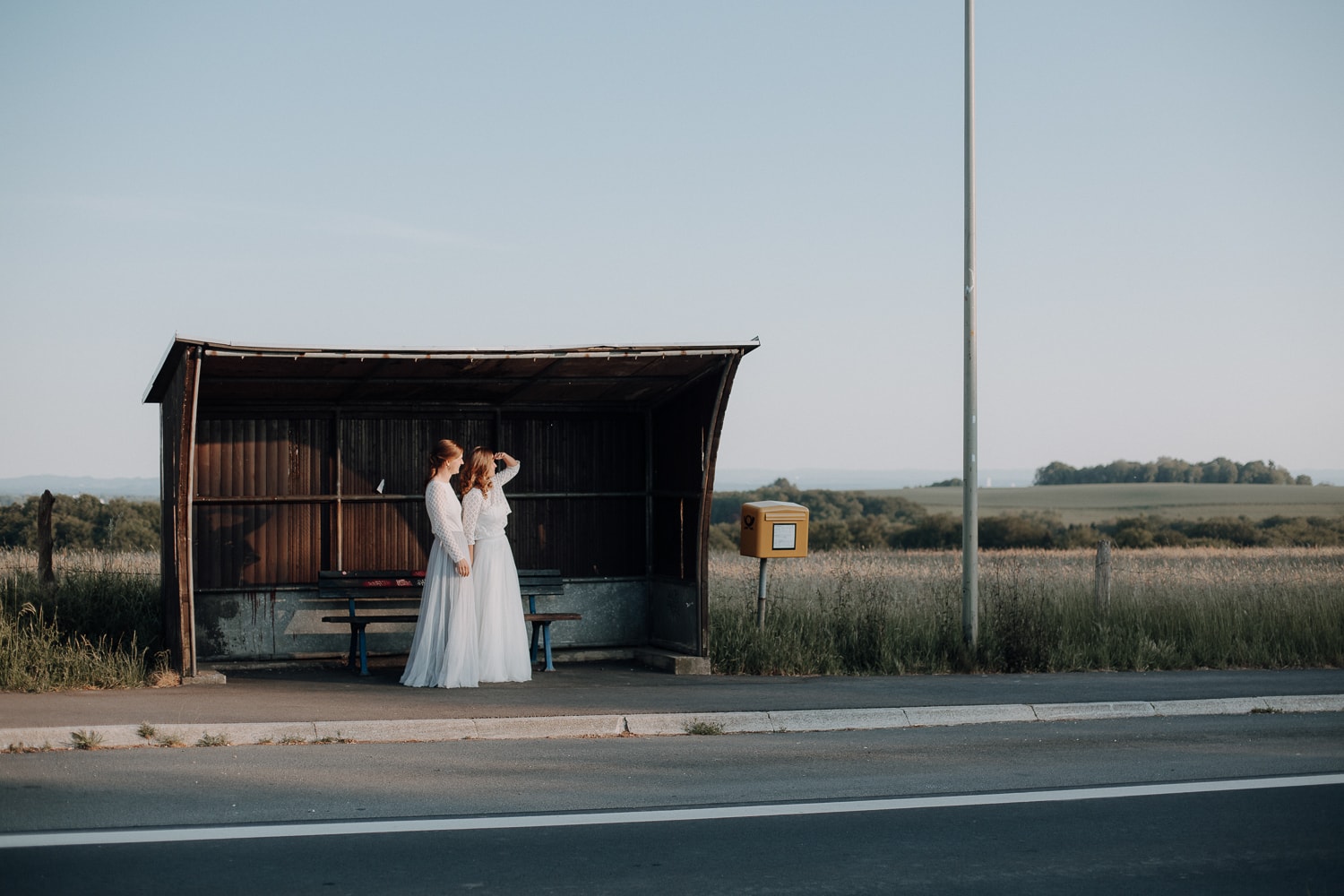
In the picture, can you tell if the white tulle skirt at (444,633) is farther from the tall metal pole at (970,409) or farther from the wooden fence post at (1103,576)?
the wooden fence post at (1103,576)

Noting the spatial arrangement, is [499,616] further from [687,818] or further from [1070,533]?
[1070,533]

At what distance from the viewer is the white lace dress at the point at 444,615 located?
11.0 metres

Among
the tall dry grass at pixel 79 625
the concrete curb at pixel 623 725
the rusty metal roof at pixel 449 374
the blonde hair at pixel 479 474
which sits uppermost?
the rusty metal roof at pixel 449 374

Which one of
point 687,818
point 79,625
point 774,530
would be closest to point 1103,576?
point 774,530

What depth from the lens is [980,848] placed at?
623cm

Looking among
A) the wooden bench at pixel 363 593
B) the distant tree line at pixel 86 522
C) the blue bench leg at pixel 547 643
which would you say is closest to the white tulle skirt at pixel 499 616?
the blue bench leg at pixel 547 643

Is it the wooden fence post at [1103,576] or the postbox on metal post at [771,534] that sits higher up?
the postbox on metal post at [771,534]

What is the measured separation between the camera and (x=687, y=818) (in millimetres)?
6777

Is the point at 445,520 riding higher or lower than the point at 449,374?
lower

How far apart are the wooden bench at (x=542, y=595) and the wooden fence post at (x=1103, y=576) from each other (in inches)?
236

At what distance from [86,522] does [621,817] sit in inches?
1340

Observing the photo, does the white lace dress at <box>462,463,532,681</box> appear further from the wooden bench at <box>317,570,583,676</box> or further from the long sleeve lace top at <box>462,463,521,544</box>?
the wooden bench at <box>317,570,583,676</box>

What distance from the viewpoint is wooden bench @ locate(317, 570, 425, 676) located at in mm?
11789

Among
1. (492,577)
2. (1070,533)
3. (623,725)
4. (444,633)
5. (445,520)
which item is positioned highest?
(445,520)
